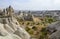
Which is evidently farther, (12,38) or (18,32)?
(18,32)

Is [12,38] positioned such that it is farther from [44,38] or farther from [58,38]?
[44,38]

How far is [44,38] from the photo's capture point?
24.4 meters

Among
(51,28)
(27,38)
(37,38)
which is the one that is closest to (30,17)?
(51,28)

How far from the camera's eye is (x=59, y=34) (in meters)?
15.8

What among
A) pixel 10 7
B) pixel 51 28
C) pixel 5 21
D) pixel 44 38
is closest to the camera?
pixel 44 38

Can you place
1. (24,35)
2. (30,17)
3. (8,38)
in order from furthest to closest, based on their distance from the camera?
1. (30,17)
2. (24,35)
3. (8,38)

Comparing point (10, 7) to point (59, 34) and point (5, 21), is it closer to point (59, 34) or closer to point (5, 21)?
point (5, 21)

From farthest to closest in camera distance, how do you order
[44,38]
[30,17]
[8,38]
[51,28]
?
[30,17] < [51,28] < [44,38] < [8,38]

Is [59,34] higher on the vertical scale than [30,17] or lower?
higher

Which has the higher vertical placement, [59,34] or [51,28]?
[59,34]

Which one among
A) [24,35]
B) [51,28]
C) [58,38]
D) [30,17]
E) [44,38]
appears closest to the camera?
[58,38]

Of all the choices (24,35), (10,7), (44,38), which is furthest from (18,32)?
(10,7)

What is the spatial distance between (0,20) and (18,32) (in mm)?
13142

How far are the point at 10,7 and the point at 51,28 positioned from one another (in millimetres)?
15812
